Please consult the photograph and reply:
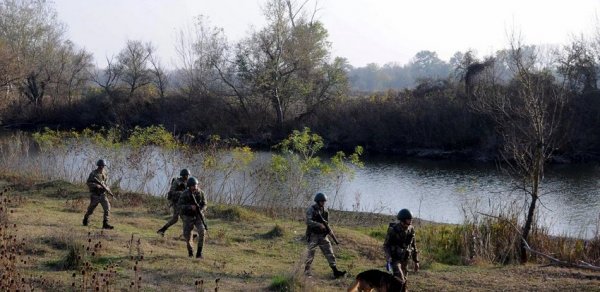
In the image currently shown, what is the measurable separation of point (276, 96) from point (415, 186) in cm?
2480

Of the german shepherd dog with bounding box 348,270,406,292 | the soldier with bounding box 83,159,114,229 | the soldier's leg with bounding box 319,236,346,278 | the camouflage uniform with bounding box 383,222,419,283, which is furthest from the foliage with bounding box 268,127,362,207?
the german shepherd dog with bounding box 348,270,406,292

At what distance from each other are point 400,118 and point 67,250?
143 ft

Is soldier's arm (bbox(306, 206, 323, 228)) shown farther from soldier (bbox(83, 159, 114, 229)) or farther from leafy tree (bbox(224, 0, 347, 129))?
leafy tree (bbox(224, 0, 347, 129))

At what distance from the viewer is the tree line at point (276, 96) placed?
45.5 metres

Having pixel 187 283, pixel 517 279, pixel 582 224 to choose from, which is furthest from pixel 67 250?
pixel 582 224

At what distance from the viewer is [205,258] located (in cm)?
1243

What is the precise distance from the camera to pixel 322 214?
1135 cm

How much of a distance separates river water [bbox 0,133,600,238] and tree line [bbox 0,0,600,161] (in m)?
10.6

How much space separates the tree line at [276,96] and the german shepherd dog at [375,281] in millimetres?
35390

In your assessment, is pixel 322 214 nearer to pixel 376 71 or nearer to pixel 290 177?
pixel 290 177

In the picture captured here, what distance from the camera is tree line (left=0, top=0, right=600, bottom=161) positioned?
149 feet

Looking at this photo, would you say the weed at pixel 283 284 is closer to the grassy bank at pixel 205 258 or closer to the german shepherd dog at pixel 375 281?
the grassy bank at pixel 205 258

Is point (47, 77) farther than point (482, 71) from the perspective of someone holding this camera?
Yes

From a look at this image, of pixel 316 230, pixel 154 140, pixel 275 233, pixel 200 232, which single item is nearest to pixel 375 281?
pixel 316 230
